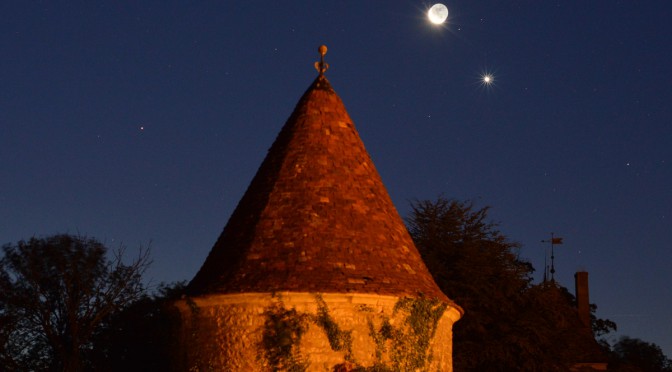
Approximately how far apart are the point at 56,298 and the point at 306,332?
58.3 feet

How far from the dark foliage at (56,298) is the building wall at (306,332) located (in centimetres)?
1354

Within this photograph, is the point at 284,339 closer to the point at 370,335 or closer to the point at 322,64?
the point at 370,335

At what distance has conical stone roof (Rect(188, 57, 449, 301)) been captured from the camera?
51.5 feet

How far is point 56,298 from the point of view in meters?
31.0

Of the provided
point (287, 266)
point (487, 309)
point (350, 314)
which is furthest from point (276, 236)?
point (487, 309)

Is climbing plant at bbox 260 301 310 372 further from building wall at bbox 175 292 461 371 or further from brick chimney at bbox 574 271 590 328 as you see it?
brick chimney at bbox 574 271 590 328

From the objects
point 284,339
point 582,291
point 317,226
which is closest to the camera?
point 284,339

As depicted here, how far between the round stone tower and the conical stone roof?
2cm

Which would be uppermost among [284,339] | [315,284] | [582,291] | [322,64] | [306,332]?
[582,291]

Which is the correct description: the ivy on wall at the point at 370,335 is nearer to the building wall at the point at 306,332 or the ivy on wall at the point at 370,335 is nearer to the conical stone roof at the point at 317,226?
the building wall at the point at 306,332

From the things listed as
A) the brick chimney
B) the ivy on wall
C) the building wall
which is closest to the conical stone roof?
the building wall

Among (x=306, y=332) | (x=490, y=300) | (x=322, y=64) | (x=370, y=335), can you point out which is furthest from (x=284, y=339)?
(x=490, y=300)

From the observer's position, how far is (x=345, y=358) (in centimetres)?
1539

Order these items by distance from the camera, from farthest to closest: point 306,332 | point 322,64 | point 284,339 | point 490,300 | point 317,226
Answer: point 490,300 → point 322,64 → point 317,226 → point 306,332 → point 284,339
